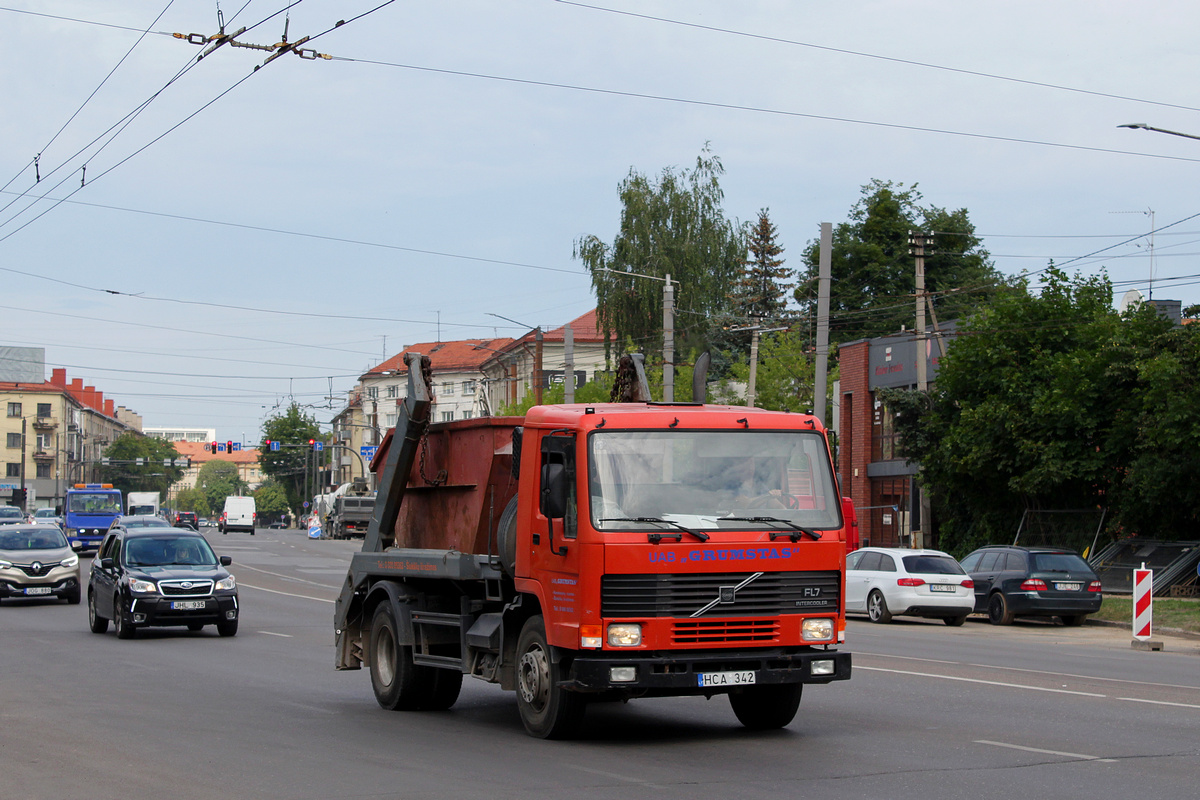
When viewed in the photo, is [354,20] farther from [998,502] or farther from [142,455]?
[142,455]

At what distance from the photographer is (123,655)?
722 inches

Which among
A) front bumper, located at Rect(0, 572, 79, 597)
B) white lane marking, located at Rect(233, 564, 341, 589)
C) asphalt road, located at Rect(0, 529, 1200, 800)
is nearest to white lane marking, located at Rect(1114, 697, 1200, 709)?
asphalt road, located at Rect(0, 529, 1200, 800)

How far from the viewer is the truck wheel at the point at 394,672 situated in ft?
40.5

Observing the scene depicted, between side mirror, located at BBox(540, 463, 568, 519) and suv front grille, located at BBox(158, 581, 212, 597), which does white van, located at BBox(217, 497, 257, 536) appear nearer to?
suv front grille, located at BBox(158, 581, 212, 597)

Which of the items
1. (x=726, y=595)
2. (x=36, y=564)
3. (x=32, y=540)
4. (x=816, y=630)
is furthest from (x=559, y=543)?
(x=32, y=540)

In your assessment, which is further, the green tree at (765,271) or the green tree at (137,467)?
the green tree at (137,467)

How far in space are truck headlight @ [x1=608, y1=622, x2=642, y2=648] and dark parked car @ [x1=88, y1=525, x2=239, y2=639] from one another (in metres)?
12.3

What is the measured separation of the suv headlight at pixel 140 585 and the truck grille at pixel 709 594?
13.0 meters

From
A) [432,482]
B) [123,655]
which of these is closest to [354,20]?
[432,482]

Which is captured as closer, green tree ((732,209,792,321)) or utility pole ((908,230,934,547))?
utility pole ((908,230,934,547))

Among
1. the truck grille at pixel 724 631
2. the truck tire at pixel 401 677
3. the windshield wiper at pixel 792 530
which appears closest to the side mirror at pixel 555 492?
the truck grille at pixel 724 631

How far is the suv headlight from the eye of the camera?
20703mm

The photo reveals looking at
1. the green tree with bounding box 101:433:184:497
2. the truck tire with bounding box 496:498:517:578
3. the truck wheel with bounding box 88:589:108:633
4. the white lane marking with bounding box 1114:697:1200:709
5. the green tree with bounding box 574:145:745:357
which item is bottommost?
the truck wheel with bounding box 88:589:108:633

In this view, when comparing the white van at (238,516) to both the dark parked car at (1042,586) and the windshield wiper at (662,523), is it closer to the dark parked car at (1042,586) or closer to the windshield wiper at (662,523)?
the dark parked car at (1042,586)
